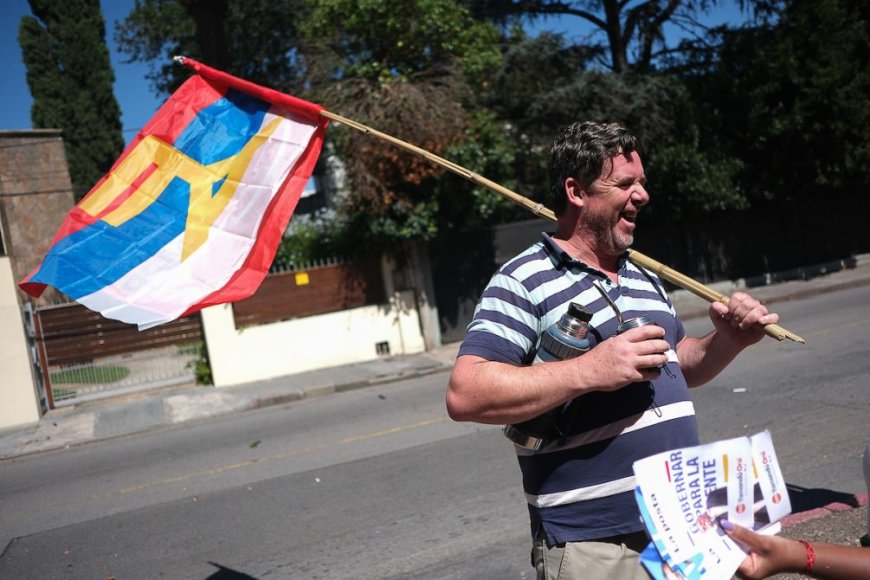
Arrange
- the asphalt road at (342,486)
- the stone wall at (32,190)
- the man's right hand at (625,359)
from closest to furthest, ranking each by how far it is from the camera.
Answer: the man's right hand at (625,359) < the asphalt road at (342,486) < the stone wall at (32,190)

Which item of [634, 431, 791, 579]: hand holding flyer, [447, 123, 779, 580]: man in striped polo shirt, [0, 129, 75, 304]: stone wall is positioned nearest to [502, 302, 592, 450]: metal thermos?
→ [447, 123, 779, 580]: man in striped polo shirt

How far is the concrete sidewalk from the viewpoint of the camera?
1149cm

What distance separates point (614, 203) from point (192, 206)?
7.93 feet

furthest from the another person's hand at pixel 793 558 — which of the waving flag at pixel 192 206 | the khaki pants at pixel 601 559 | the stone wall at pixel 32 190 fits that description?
the stone wall at pixel 32 190

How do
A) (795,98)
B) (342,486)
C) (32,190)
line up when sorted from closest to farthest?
(342,486) → (795,98) → (32,190)

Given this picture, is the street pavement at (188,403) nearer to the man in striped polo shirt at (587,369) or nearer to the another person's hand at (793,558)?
the man in striped polo shirt at (587,369)

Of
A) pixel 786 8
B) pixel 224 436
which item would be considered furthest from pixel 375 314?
pixel 786 8

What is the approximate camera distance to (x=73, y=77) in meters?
28.4

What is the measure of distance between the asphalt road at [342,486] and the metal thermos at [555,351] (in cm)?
279

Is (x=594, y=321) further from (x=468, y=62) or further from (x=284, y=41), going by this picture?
(x=284, y=41)

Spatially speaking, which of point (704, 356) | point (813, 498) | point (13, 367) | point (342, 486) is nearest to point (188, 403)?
point (13, 367)

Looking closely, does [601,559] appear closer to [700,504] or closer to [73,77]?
[700,504]

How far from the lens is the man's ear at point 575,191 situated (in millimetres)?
2328

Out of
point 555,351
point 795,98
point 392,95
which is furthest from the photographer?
point 795,98
